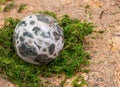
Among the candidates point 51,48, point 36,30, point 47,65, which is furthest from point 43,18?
point 47,65

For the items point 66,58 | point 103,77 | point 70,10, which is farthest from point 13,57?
point 70,10

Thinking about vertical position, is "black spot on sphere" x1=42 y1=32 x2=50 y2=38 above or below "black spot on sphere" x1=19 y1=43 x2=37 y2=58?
above

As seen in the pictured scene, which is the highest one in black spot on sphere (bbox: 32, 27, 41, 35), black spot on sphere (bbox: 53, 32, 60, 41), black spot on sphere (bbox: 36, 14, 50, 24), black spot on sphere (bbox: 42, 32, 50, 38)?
black spot on sphere (bbox: 36, 14, 50, 24)

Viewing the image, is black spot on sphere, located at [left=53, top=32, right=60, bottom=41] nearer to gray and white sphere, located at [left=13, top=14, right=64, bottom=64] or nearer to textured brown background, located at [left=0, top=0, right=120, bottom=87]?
gray and white sphere, located at [left=13, top=14, right=64, bottom=64]

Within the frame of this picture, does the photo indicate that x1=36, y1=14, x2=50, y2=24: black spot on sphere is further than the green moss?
Yes

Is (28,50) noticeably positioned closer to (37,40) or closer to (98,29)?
(37,40)

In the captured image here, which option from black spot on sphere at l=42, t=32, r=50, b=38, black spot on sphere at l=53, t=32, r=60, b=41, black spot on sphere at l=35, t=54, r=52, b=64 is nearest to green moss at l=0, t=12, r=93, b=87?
black spot on sphere at l=35, t=54, r=52, b=64
